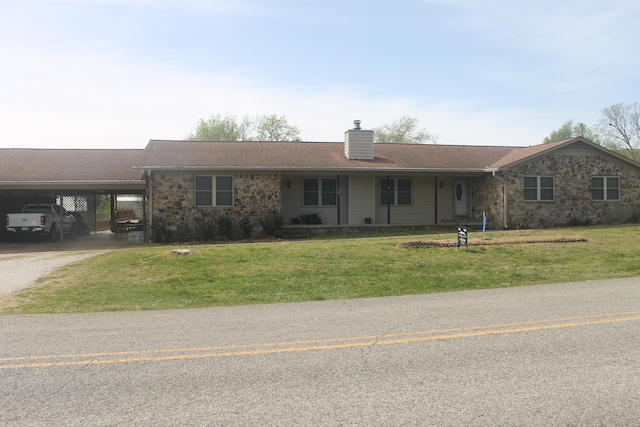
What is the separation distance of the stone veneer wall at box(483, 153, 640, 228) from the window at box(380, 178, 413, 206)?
344 cm

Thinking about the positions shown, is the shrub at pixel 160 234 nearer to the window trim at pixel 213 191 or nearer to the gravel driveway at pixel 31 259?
the gravel driveway at pixel 31 259

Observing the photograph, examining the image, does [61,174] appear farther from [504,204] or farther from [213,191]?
[504,204]

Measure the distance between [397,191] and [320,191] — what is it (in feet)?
11.5

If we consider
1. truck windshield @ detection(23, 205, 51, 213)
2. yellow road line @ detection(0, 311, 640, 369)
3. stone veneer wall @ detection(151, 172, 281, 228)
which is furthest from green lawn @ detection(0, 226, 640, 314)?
truck windshield @ detection(23, 205, 51, 213)

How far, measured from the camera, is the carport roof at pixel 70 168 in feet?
67.9

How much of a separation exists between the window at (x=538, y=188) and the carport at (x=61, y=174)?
1550 cm

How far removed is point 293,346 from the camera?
5707 mm

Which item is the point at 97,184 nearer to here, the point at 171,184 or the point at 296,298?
the point at 171,184

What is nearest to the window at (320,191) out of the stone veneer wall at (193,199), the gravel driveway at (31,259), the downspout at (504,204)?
the stone veneer wall at (193,199)

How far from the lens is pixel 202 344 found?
5863 mm

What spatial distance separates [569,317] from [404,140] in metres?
52.0

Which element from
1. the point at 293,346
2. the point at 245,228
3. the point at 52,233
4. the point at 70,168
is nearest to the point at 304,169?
the point at 245,228

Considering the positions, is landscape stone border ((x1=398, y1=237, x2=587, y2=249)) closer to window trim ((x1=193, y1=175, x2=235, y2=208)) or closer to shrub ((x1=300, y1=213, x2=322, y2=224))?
shrub ((x1=300, y1=213, x2=322, y2=224))

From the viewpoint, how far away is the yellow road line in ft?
17.3
